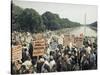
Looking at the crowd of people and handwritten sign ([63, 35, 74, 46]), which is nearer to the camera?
the crowd of people

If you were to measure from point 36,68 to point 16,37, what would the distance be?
0.35 m

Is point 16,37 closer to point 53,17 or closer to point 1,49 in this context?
point 1,49

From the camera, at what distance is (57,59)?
2.12 m

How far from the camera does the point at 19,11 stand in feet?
6.59

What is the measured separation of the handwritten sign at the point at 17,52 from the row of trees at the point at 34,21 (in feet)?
0.54

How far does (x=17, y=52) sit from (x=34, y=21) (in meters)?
0.33

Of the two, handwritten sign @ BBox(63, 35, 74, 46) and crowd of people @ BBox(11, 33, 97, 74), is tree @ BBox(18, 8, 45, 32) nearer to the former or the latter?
crowd of people @ BBox(11, 33, 97, 74)

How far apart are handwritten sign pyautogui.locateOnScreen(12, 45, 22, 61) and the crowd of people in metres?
0.03

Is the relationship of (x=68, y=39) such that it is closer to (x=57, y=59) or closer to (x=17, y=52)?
(x=57, y=59)

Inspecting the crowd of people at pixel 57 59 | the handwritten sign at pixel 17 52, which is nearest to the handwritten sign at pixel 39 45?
the crowd of people at pixel 57 59

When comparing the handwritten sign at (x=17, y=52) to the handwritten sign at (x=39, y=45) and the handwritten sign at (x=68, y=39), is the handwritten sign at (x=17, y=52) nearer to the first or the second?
the handwritten sign at (x=39, y=45)

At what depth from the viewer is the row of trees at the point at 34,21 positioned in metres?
2.00

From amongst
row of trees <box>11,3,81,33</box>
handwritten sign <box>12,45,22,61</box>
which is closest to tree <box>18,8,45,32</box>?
row of trees <box>11,3,81,33</box>

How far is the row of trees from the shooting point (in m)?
2.00
